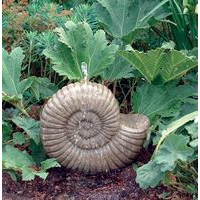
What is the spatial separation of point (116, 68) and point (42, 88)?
0.32 metres

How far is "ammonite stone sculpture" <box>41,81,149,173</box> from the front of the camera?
2.54 m

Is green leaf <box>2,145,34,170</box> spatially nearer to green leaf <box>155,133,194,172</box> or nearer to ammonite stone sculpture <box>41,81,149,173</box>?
ammonite stone sculpture <box>41,81,149,173</box>

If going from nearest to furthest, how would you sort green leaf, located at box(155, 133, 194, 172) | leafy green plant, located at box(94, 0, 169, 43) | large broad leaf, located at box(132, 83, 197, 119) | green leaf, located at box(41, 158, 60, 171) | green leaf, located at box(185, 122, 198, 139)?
green leaf, located at box(155, 133, 194, 172), green leaf, located at box(185, 122, 198, 139), green leaf, located at box(41, 158, 60, 171), large broad leaf, located at box(132, 83, 197, 119), leafy green plant, located at box(94, 0, 169, 43)

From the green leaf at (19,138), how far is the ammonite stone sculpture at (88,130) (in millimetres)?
81

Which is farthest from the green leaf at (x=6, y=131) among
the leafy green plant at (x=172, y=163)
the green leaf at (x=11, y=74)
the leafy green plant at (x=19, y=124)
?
the leafy green plant at (x=172, y=163)

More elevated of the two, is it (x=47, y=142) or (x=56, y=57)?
(x=56, y=57)

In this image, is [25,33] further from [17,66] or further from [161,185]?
[161,185]

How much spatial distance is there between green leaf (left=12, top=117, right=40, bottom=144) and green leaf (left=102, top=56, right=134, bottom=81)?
358 millimetres

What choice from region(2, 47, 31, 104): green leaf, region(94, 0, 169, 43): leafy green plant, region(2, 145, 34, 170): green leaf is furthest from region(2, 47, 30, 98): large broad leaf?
region(94, 0, 169, 43): leafy green plant

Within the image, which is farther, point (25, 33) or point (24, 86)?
point (25, 33)

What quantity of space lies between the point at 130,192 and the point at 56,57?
61 centimetres

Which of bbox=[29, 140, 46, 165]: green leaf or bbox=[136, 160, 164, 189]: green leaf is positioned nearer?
bbox=[136, 160, 164, 189]: green leaf

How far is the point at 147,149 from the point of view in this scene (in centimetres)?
273

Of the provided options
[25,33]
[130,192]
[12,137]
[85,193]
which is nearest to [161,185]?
[130,192]
